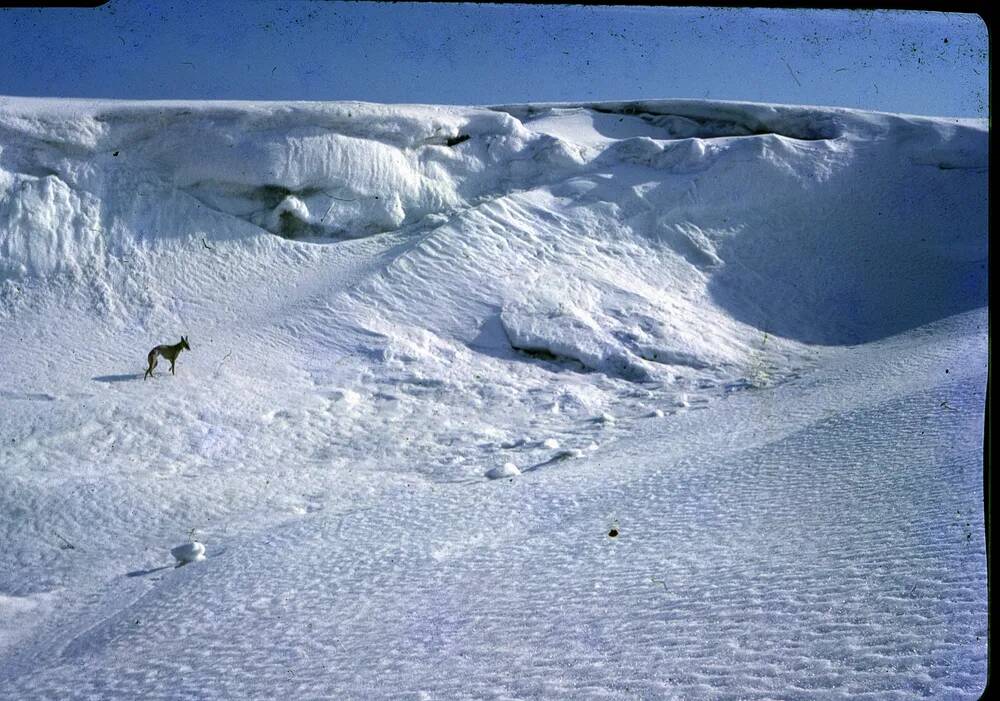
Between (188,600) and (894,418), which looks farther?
(894,418)

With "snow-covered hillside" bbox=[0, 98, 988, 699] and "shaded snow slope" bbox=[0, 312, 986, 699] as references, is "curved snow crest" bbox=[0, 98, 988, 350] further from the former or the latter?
"shaded snow slope" bbox=[0, 312, 986, 699]

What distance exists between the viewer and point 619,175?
10.8 m

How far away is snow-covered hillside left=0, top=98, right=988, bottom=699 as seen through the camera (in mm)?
3506

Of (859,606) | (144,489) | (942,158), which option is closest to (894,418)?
(859,606)

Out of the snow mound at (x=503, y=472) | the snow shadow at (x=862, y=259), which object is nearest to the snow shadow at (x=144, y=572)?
the snow mound at (x=503, y=472)

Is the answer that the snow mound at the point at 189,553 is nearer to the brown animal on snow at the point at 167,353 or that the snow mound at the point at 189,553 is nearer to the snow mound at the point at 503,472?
the snow mound at the point at 503,472

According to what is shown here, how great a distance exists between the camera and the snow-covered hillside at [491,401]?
351cm

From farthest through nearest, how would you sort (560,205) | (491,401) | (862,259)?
(560,205) < (862,259) < (491,401)

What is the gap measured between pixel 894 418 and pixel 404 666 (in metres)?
3.56

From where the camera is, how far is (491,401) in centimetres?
793

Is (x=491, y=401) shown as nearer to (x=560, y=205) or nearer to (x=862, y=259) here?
(x=560, y=205)

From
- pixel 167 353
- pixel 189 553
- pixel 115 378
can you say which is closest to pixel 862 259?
pixel 167 353

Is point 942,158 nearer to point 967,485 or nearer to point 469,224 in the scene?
point 469,224

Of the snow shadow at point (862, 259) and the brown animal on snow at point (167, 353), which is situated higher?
the brown animal on snow at point (167, 353)
